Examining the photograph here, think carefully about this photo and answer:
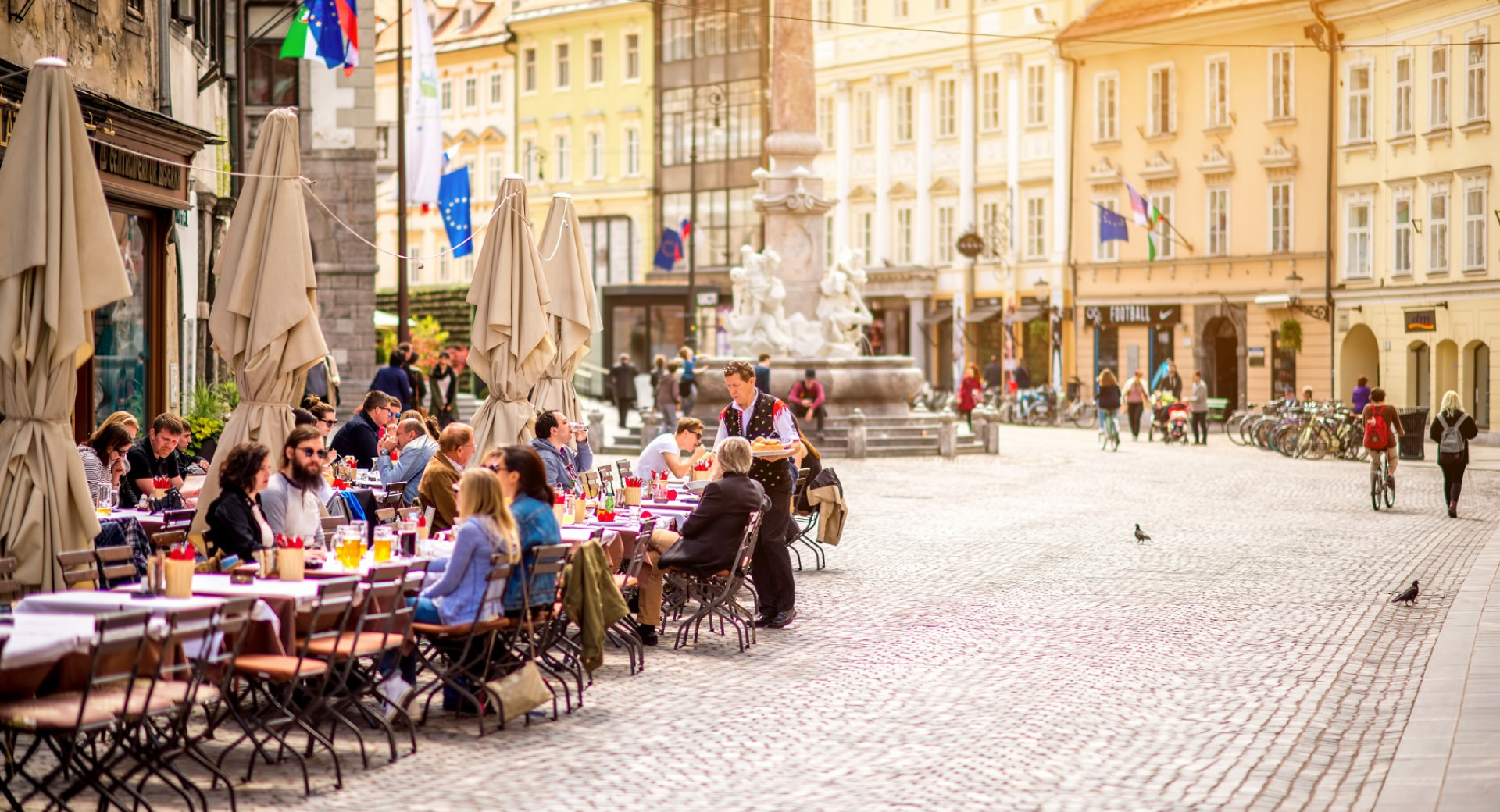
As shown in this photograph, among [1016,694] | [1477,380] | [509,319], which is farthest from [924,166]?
[1016,694]

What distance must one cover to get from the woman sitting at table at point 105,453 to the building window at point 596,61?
182 feet

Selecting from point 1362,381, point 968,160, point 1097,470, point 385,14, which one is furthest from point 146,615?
point 385,14

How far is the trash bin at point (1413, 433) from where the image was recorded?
106 feet

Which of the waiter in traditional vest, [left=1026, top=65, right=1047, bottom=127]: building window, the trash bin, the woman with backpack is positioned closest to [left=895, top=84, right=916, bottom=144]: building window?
[left=1026, top=65, right=1047, bottom=127]: building window

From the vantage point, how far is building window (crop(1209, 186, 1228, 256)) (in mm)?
48625

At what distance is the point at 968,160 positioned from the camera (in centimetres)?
5581

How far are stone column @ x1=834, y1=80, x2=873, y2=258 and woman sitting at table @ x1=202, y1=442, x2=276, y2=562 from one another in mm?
50606

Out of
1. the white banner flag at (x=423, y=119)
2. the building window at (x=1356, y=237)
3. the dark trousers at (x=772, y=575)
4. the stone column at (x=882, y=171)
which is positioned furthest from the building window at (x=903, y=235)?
the dark trousers at (x=772, y=575)

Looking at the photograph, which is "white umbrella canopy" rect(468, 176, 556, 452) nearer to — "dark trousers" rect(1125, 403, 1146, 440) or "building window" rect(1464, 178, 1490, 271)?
"dark trousers" rect(1125, 403, 1146, 440)

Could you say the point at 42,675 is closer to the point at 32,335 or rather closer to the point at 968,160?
the point at 32,335

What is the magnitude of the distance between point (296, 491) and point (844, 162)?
51.3 meters

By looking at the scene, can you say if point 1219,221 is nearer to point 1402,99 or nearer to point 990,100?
point 1402,99

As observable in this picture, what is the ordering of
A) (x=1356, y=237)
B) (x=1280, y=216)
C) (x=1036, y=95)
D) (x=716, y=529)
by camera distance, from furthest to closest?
(x=1036, y=95) < (x=1280, y=216) < (x=1356, y=237) < (x=716, y=529)

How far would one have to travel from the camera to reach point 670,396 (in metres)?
33.5
